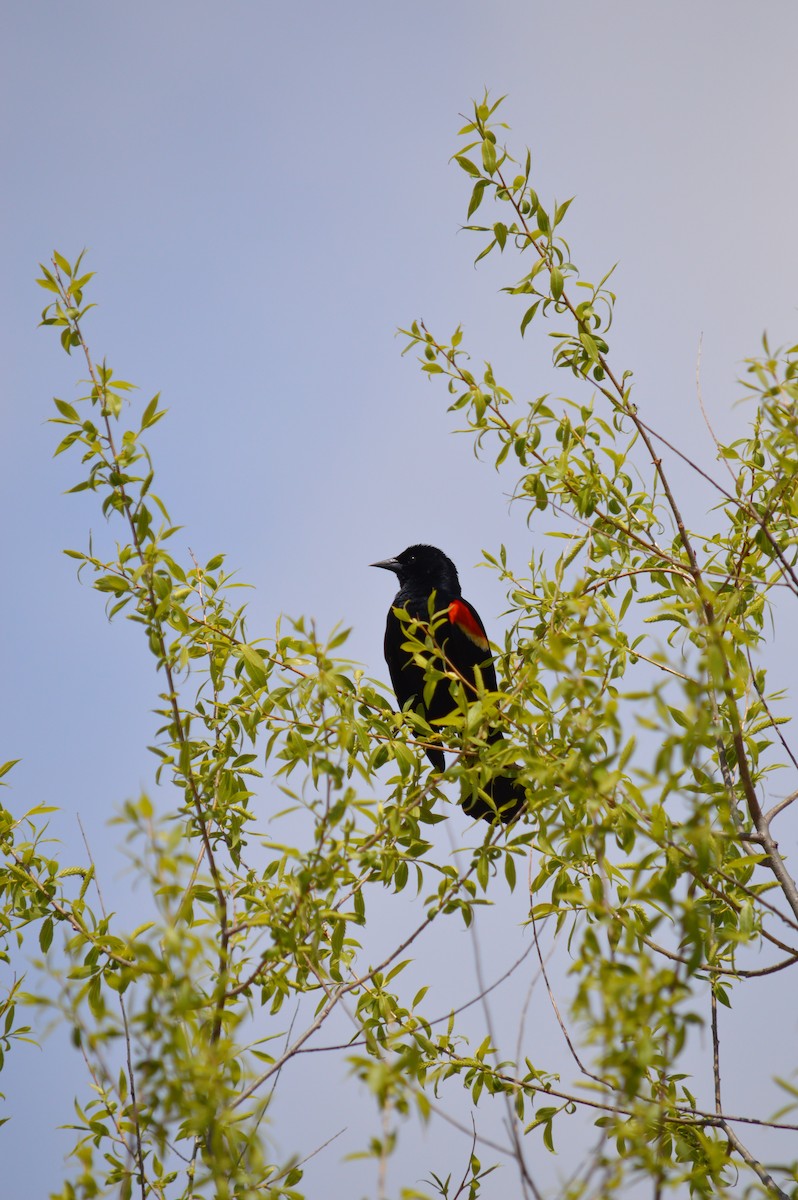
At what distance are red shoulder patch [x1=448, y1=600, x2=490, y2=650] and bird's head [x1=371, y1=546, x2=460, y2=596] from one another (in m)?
0.32

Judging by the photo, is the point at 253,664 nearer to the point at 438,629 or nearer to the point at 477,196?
the point at 477,196

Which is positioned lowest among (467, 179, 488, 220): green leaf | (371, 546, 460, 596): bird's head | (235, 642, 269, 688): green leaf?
(235, 642, 269, 688): green leaf

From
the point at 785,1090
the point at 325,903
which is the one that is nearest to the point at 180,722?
the point at 325,903

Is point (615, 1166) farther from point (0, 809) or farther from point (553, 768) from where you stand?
point (0, 809)

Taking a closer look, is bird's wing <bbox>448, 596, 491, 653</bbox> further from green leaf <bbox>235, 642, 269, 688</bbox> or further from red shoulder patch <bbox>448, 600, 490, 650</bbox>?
green leaf <bbox>235, 642, 269, 688</bbox>

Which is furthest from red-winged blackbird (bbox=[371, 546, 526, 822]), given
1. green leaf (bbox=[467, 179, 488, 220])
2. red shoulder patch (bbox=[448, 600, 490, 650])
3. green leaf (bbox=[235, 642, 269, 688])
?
green leaf (bbox=[467, 179, 488, 220])

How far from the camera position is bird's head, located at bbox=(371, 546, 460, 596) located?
212 inches

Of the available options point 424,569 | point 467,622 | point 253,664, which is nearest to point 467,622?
point 467,622

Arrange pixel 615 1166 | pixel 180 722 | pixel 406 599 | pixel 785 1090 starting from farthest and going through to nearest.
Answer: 1. pixel 406 599
2. pixel 180 722
3. pixel 785 1090
4. pixel 615 1166

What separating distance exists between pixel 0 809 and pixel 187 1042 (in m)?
1.63

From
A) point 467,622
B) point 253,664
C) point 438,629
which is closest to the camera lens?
point 253,664

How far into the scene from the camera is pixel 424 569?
546cm

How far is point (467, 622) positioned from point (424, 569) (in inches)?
23.6

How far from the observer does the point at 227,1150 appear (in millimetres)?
1729
